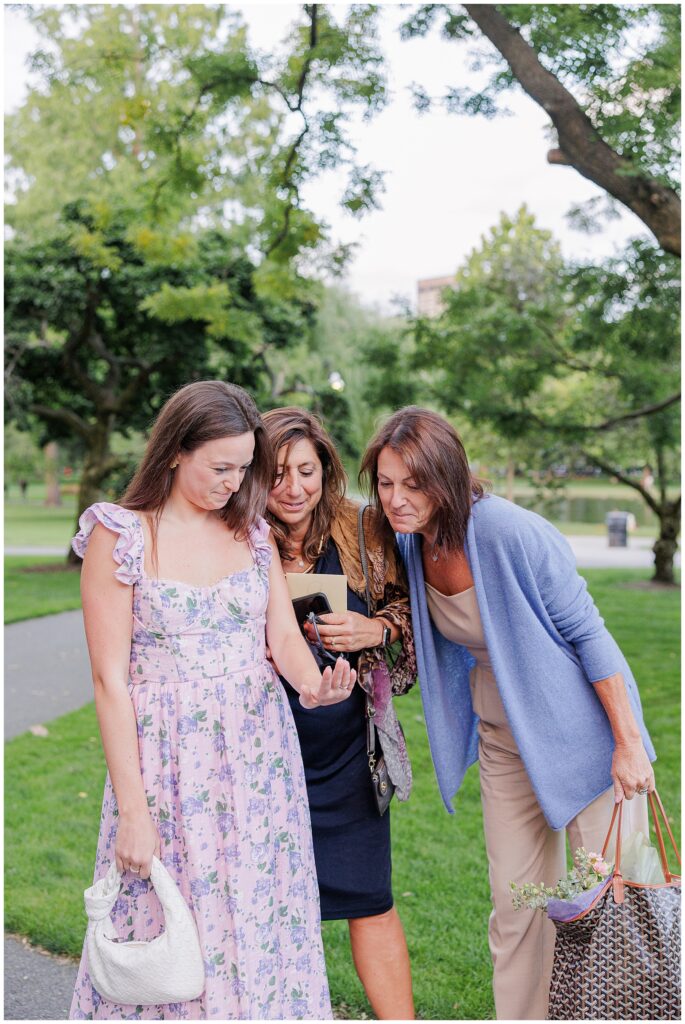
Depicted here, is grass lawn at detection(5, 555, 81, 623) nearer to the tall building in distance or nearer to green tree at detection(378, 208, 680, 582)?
green tree at detection(378, 208, 680, 582)

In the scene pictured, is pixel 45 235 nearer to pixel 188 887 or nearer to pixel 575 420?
pixel 575 420

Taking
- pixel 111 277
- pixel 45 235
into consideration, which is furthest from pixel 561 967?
pixel 45 235

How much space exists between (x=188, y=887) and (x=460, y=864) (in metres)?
2.82

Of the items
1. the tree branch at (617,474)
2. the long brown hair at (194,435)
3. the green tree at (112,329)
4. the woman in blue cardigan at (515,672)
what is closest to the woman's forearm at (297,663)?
the long brown hair at (194,435)

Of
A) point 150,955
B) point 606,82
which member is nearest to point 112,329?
point 606,82

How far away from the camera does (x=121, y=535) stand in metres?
2.41

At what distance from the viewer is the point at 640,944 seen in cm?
243

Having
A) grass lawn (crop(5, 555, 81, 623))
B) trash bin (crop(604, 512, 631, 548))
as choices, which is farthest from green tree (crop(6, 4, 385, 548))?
trash bin (crop(604, 512, 631, 548))

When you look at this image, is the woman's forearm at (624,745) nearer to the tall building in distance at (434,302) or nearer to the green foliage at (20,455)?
the tall building in distance at (434,302)

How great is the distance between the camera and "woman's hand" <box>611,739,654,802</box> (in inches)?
108

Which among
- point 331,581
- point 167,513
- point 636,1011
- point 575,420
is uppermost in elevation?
point 575,420

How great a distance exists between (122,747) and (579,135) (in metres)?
4.94

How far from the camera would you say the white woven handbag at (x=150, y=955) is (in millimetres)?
2316

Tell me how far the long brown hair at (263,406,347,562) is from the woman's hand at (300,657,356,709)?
0.57 m
